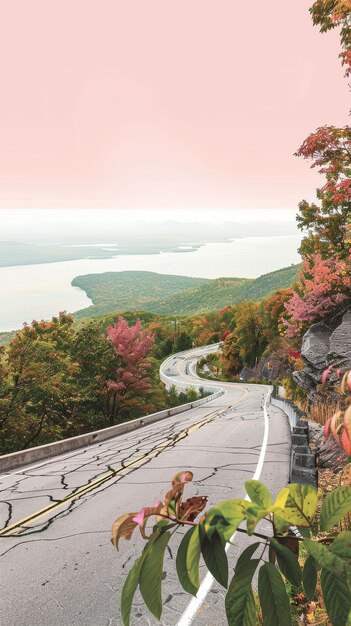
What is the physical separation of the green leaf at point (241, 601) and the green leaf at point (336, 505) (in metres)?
0.18

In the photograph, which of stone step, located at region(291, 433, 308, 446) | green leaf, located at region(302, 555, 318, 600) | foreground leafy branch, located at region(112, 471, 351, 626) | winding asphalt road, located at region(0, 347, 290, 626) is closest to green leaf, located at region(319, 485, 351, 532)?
foreground leafy branch, located at region(112, 471, 351, 626)

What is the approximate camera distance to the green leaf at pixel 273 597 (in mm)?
818

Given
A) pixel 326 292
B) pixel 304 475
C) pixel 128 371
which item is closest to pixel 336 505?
pixel 304 475

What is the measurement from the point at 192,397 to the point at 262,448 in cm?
2539

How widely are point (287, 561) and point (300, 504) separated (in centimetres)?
13

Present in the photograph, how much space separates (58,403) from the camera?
19438mm

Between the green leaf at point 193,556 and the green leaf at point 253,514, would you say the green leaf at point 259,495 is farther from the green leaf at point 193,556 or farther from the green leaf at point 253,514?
the green leaf at point 193,556

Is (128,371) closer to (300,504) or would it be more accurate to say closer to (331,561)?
(300,504)

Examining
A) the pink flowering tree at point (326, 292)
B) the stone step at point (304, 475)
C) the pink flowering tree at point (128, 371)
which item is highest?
the pink flowering tree at point (326, 292)

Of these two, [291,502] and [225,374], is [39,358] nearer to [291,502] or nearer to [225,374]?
[291,502]

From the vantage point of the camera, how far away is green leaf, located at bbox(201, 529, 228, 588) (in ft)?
2.59

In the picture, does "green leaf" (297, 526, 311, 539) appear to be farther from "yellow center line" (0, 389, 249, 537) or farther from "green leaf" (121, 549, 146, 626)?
"yellow center line" (0, 389, 249, 537)

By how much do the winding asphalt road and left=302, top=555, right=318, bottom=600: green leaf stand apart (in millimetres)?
3631

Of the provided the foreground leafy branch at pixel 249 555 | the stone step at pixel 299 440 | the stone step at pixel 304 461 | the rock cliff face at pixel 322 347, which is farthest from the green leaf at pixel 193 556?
the rock cliff face at pixel 322 347
